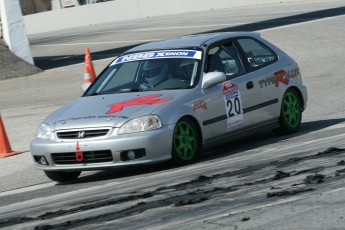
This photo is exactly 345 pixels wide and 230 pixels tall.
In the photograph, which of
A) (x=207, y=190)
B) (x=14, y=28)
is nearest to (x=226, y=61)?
(x=207, y=190)

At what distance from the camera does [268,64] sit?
12414 mm

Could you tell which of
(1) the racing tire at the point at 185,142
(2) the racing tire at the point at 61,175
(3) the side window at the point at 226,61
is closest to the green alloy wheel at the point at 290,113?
(3) the side window at the point at 226,61

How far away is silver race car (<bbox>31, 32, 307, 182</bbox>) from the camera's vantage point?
Answer: 33.9 feet

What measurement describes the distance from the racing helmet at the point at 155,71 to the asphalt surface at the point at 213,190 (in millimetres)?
1016

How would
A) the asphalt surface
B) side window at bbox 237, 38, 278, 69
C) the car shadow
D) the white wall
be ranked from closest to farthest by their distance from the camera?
the asphalt surface
the car shadow
side window at bbox 237, 38, 278, 69
the white wall

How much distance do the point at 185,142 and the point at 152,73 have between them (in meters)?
1.18

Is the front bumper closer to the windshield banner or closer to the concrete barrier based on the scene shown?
the windshield banner

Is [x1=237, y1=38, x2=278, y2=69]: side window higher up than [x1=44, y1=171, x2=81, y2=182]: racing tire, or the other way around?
[x1=237, y1=38, x2=278, y2=69]: side window

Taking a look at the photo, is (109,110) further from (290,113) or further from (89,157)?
(290,113)

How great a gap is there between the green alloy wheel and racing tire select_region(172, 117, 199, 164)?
6.13 ft

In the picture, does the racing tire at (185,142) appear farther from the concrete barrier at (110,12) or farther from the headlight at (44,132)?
the concrete barrier at (110,12)

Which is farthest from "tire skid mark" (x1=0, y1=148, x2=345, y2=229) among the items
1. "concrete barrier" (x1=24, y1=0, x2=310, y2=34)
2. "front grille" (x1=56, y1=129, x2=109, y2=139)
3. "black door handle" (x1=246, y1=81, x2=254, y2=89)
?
"concrete barrier" (x1=24, y1=0, x2=310, y2=34)

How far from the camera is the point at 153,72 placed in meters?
11.6

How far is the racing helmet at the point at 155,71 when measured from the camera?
37.6ft
